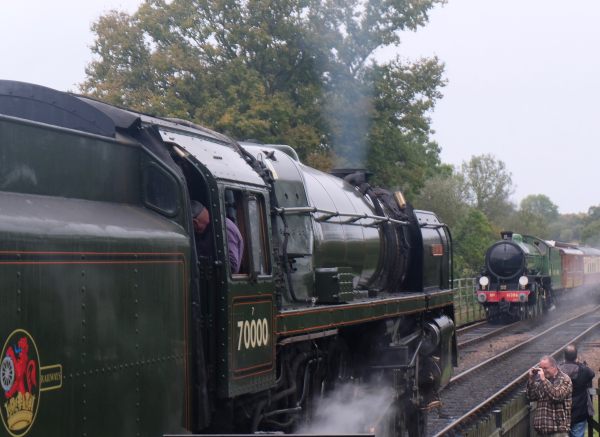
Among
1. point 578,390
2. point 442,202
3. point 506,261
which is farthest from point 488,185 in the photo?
point 578,390

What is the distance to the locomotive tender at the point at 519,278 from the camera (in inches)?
1352

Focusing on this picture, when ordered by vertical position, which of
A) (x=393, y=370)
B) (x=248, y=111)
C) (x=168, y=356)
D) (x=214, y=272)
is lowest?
(x=393, y=370)

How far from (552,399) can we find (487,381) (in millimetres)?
7932

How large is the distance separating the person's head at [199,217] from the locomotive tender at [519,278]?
28.4 meters

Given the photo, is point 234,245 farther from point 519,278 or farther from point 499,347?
point 519,278

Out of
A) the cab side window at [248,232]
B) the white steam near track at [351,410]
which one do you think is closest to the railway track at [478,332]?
the white steam near track at [351,410]

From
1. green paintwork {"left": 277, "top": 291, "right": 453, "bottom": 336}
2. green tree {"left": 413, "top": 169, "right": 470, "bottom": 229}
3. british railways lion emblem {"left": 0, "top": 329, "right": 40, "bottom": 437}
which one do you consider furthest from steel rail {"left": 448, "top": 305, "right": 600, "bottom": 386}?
green tree {"left": 413, "top": 169, "right": 470, "bottom": 229}

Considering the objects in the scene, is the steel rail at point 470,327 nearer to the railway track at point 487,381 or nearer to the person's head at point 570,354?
the railway track at point 487,381

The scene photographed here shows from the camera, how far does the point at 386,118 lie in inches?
1300

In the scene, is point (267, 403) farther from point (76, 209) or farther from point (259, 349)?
point (76, 209)

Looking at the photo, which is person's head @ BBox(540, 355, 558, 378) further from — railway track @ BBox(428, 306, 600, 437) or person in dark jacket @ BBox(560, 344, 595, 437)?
railway track @ BBox(428, 306, 600, 437)

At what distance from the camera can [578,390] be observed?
12.0 metres

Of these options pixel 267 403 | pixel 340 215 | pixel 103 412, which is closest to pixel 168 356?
pixel 103 412

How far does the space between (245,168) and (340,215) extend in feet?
9.41
